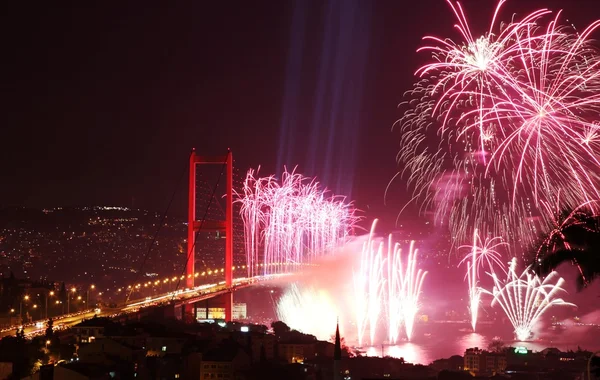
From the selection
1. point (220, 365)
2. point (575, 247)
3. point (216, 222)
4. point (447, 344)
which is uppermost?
point (216, 222)

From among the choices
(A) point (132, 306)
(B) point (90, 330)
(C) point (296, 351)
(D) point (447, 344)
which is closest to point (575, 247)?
(B) point (90, 330)

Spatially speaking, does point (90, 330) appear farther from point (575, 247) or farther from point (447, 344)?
point (447, 344)

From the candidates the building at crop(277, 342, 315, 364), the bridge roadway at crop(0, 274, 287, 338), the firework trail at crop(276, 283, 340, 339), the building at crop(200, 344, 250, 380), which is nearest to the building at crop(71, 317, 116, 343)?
the bridge roadway at crop(0, 274, 287, 338)

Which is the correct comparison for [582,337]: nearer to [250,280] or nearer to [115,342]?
[250,280]

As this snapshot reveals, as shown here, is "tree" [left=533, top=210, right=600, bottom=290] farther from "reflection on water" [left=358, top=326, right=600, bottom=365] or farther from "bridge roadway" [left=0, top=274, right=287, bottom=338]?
"reflection on water" [left=358, top=326, right=600, bottom=365]

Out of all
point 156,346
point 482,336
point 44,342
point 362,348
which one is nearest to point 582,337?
point 482,336

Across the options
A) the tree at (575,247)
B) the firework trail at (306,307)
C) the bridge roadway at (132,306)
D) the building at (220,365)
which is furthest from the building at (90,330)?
the firework trail at (306,307)

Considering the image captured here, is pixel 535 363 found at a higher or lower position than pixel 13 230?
lower

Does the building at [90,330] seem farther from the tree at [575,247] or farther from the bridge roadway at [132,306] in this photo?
the tree at [575,247]

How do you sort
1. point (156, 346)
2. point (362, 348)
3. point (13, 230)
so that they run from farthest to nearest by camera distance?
point (13, 230) < point (362, 348) < point (156, 346)
